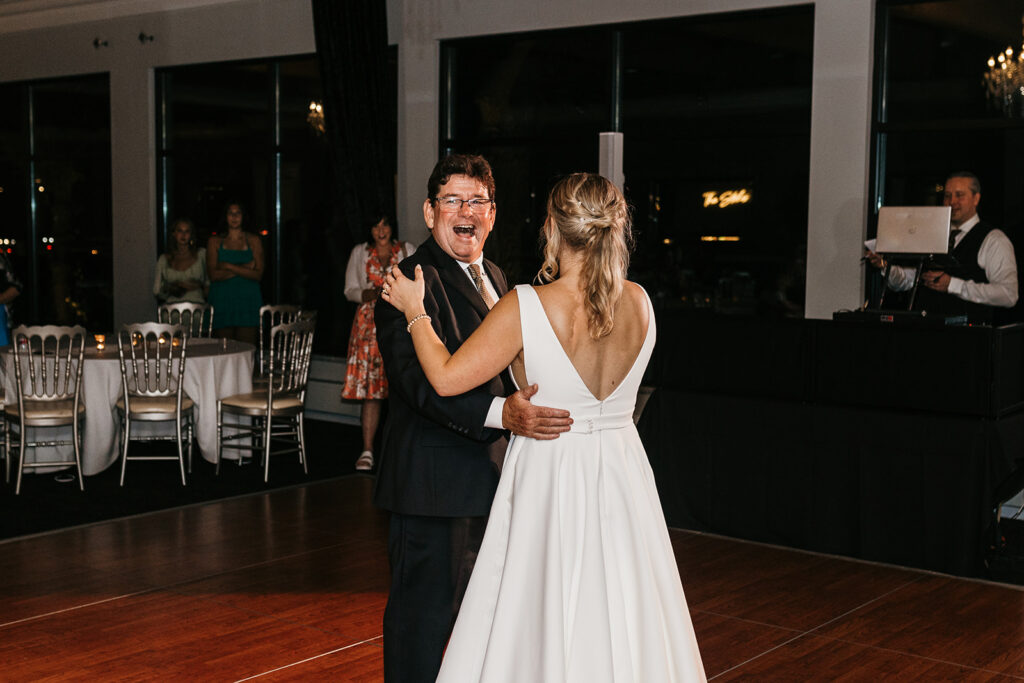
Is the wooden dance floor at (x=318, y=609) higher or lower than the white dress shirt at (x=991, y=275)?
lower

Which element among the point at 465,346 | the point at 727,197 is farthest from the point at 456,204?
the point at 727,197

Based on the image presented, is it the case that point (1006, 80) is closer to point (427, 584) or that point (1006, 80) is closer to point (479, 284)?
point (479, 284)

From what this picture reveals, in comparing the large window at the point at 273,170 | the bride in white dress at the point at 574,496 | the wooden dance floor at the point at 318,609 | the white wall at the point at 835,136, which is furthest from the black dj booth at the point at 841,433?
the large window at the point at 273,170

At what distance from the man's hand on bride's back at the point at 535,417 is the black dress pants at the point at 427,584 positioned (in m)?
0.41

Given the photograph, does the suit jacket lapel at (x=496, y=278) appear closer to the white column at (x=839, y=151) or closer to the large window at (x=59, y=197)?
the white column at (x=839, y=151)

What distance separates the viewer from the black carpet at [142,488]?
20.2 ft

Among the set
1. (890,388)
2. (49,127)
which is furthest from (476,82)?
→ (49,127)

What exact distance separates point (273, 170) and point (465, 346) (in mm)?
7799

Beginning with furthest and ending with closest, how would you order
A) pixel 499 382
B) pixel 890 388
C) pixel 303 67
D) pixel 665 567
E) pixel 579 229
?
pixel 303 67 → pixel 890 388 → pixel 499 382 → pixel 665 567 → pixel 579 229

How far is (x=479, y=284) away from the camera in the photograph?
307 cm

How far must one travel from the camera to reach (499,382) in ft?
9.86

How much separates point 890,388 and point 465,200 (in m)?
3.07

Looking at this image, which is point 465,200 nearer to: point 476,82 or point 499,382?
point 499,382

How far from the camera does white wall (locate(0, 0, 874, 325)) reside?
6.74 m
